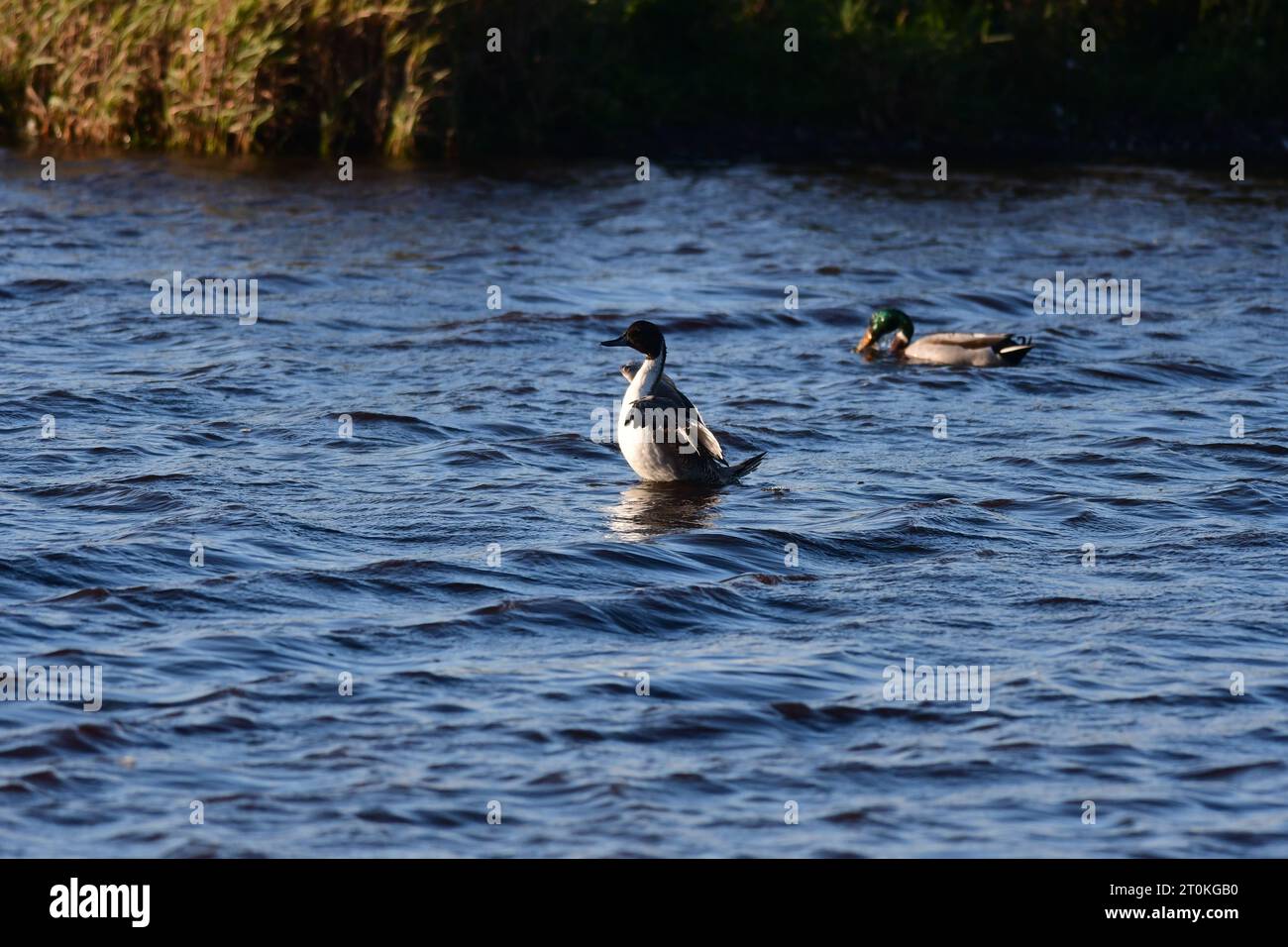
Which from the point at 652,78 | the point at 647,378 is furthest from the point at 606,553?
the point at 652,78

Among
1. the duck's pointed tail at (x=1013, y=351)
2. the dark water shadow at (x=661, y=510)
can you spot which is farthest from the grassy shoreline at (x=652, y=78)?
the dark water shadow at (x=661, y=510)

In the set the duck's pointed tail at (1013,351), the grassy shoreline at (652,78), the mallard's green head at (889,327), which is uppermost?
the grassy shoreline at (652,78)

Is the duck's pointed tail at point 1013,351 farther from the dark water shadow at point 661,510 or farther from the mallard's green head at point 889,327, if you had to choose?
the dark water shadow at point 661,510

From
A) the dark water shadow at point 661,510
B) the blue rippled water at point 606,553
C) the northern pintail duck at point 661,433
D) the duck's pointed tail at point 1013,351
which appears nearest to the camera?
the blue rippled water at point 606,553

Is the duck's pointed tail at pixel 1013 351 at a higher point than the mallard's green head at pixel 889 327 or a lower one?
lower

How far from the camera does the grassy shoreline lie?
21.5m

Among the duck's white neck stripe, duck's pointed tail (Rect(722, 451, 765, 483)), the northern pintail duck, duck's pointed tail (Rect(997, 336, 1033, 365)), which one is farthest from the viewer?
duck's pointed tail (Rect(997, 336, 1033, 365))

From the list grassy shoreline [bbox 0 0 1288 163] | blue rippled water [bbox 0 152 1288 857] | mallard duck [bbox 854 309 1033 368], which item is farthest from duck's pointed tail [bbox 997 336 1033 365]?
grassy shoreline [bbox 0 0 1288 163]

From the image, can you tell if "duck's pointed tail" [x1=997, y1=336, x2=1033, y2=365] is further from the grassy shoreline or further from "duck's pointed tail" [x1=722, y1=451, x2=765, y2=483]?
the grassy shoreline

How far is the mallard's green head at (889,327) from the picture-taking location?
15.8m

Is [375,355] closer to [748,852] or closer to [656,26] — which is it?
[748,852]

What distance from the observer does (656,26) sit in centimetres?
2538
